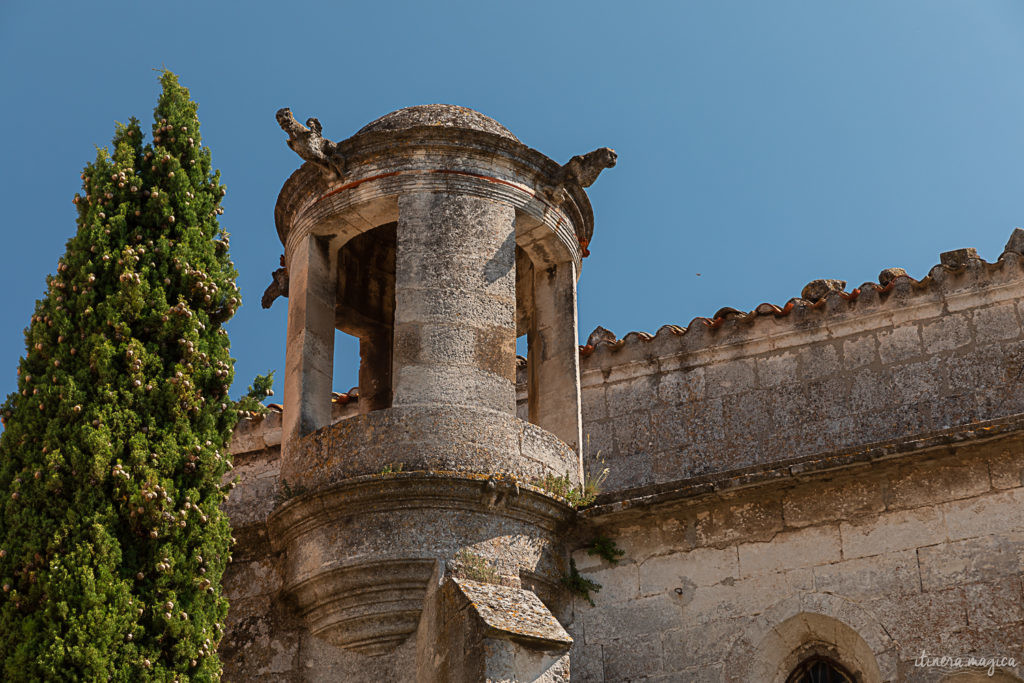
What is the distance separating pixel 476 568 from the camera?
762 centimetres

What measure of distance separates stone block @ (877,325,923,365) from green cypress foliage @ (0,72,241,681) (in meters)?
4.72

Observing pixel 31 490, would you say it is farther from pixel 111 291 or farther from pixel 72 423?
pixel 111 291

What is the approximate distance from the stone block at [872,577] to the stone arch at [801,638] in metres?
0.06

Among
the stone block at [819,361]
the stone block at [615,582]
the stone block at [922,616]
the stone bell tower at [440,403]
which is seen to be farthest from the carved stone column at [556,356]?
the stone block at [922,616]

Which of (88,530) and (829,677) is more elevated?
(88,530)

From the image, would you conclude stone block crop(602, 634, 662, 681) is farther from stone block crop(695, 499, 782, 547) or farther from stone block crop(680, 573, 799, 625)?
stone block crop(695, 499, 782, 547)

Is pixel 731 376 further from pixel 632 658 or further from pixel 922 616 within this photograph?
pixel 922 616

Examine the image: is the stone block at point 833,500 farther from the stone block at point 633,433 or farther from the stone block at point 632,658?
the stone block at point 633,433

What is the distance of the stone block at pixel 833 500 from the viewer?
293 inches

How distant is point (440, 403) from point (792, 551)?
2077 mm

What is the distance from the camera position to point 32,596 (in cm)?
692

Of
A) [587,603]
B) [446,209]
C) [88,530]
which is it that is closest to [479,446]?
[587,603]

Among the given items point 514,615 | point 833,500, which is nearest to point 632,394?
point 833,500

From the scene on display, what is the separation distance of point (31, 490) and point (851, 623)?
415cm
